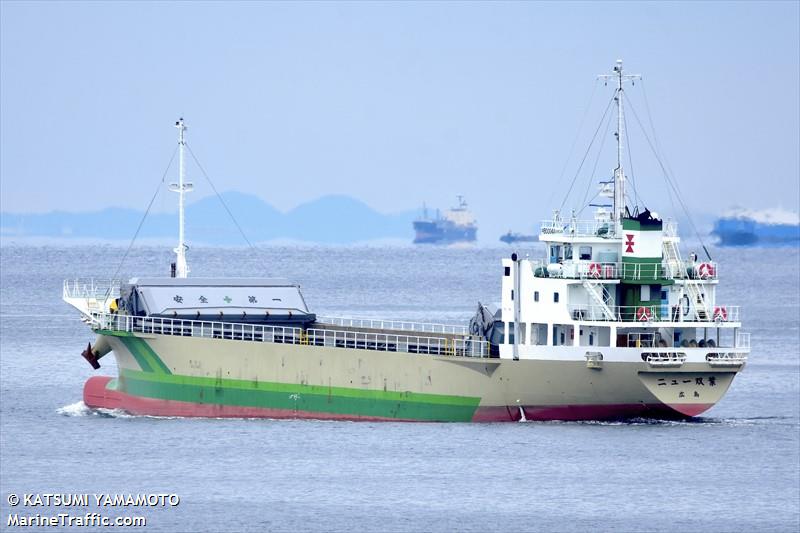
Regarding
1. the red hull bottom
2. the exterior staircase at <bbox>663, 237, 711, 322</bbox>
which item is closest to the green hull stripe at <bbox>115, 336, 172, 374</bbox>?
the red hull bottom

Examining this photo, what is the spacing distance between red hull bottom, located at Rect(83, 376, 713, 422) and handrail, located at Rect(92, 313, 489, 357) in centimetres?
221

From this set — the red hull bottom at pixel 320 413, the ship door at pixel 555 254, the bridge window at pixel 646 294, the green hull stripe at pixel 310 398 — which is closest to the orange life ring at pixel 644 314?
the bridge window at pixel 646 294

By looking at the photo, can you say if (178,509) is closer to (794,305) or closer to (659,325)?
(659,325)

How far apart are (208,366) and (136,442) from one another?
5.53m

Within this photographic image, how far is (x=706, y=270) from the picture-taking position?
5194cm

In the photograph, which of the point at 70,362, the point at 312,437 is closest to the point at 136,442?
the point at 312,437

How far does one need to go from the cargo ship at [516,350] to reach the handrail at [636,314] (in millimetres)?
42

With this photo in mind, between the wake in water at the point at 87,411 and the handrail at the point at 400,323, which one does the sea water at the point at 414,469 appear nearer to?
the wake in water at the point at 87,411

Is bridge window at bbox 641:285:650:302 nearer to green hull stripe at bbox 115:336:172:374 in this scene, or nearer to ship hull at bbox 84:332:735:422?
ship hull at bbox 84:332:735:422

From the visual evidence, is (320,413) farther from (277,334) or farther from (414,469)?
(414,469)

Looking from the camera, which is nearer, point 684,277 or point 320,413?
point 684,277

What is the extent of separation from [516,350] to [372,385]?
15.9 feet

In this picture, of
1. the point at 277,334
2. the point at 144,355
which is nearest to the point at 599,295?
the point at 277,334

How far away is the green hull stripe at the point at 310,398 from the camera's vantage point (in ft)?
173
